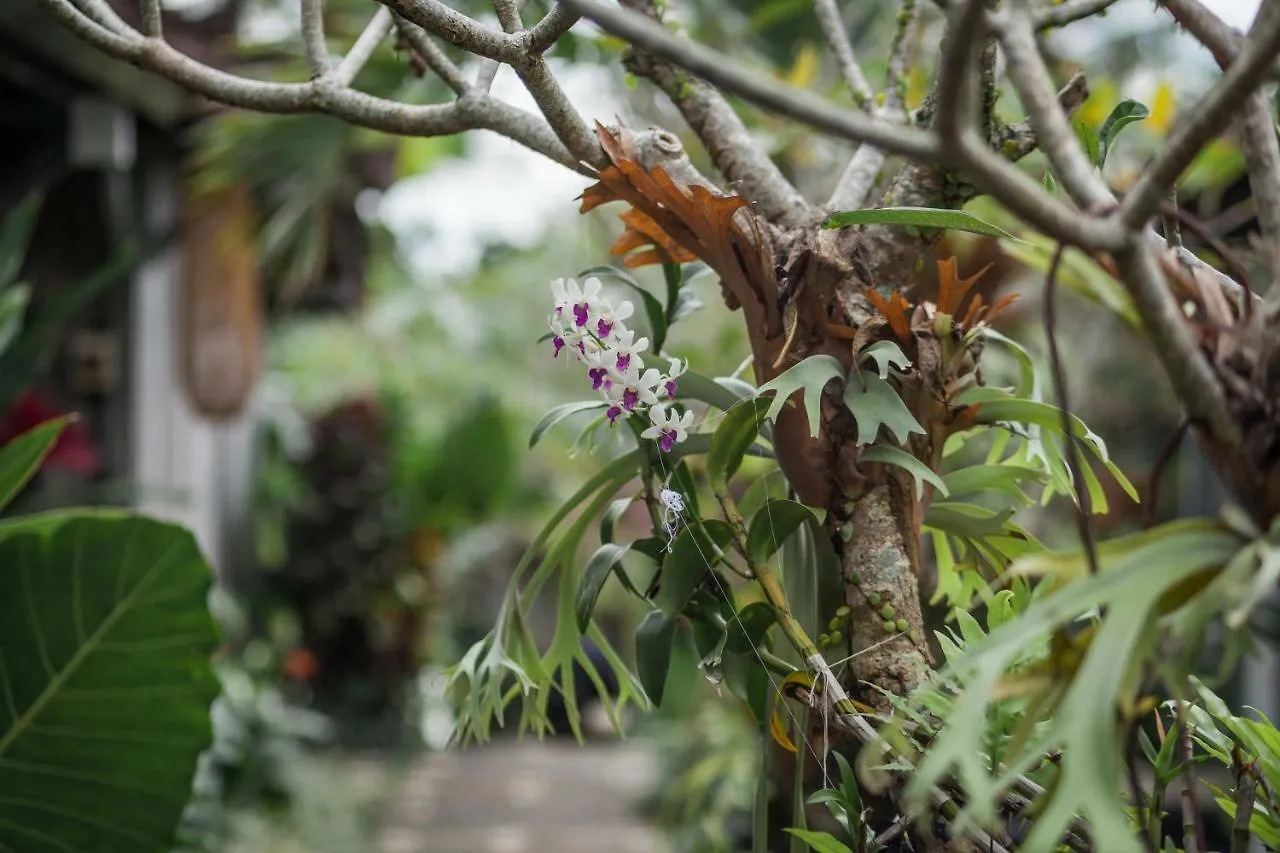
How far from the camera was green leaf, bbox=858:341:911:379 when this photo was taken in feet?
2.85

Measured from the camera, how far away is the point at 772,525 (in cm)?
91

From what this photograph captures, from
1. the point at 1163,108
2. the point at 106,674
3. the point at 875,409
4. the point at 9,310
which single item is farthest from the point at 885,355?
the point at 1163,108

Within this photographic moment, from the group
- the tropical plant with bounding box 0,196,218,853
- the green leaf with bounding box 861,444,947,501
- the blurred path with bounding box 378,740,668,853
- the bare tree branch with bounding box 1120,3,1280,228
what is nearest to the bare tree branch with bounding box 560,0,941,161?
the bare tree branch with bounding box 1120,3,1280,228

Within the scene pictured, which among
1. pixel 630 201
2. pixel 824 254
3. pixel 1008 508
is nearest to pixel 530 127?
pixel 630 201

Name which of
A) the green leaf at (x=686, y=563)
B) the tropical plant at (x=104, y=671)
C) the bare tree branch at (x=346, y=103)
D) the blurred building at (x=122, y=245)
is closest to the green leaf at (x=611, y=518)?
the green leaf at (x=686, y=563)

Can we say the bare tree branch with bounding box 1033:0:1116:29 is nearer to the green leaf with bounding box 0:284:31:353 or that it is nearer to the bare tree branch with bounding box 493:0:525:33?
the bare tree branch with bounding box 493:0:525:33

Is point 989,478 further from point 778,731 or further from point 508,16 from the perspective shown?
point 508,16

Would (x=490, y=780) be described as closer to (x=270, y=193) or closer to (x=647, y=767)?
(x=647, y=767)

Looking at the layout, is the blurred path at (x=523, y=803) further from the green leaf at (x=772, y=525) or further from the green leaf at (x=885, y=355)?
the green leaf at (x=885, y=355)

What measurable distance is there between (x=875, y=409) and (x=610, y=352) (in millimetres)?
210

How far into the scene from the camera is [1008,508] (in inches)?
39.3

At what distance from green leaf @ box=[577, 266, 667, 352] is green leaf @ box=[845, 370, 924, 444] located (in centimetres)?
21

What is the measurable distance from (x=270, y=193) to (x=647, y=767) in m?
3.60

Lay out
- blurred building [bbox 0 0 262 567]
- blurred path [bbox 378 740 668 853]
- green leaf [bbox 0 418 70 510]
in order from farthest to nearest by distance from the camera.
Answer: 1. blurred path [bbox 378 740 668 853]
2. blurred building [bbox 0 0 262 567]
3. green leaf [bbox 0 418 70 510]
